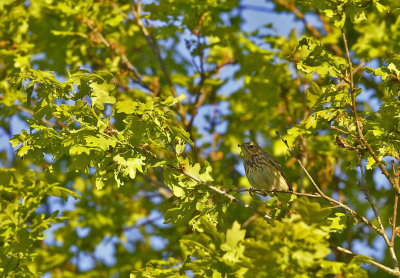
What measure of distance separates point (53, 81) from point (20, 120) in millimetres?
5791

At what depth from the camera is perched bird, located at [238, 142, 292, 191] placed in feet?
23.3

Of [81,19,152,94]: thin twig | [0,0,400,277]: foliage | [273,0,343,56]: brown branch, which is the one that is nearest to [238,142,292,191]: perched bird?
[0,0,400,277]: foliage

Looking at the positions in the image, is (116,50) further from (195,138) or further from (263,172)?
(263,172)

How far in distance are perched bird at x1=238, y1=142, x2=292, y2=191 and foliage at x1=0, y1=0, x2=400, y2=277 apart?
321 millimetres

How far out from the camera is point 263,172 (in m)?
7.13

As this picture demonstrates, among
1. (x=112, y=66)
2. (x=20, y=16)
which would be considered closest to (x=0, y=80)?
(x=20, y=16)

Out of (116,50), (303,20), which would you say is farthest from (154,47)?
(303,20)

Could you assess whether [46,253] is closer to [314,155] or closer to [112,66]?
[112,66]

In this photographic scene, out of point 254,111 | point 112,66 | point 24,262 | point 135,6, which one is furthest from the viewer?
point 135,6

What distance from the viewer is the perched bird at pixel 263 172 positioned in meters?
7.11

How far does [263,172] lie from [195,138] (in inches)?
82.3

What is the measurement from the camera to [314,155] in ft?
26.7

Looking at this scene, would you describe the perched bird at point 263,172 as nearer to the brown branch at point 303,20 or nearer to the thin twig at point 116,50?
the thin twig at point 116,50

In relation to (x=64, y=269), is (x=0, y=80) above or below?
above
